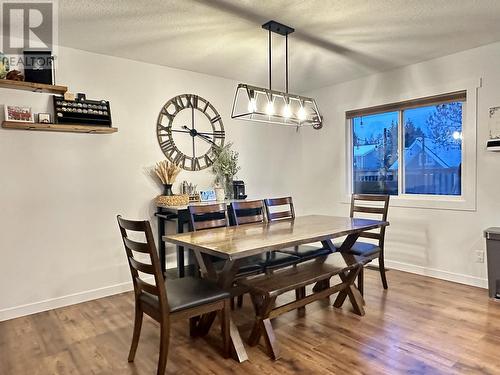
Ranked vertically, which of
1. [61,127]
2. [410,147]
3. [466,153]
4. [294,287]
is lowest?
[294,287]

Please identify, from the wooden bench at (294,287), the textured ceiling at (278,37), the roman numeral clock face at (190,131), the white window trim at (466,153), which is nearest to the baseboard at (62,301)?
the roman numeral clock face at (190,131)

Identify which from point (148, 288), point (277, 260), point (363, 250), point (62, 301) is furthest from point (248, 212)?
point (62, 301)

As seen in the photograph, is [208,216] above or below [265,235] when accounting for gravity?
above

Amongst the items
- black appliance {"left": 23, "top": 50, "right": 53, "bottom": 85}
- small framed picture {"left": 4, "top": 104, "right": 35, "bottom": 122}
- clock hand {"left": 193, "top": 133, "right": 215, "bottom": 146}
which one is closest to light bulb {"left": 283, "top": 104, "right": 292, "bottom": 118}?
clock hand {"left": 193, "top": 133, "right": 215, "bottom": 146}

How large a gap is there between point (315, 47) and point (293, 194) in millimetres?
2401

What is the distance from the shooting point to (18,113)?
2988 millimetres

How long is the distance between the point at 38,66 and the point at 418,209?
13.5 feet

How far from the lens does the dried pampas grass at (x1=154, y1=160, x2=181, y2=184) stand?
3785mm

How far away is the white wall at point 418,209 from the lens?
351 centimetres

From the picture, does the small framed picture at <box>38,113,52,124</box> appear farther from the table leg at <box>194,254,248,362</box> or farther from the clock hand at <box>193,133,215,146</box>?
the table leg at <box>194,254,248,362</box>

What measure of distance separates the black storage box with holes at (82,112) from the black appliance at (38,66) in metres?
0.21

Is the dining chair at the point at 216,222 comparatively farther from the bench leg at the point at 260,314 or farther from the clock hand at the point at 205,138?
the clock hand at the point at 205,138

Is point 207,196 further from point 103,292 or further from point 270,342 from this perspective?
point 270,342

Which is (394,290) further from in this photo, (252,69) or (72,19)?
(72,19)
